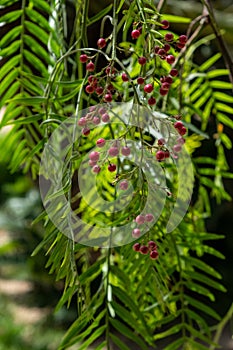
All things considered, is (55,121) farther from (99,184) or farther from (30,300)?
(30,300)

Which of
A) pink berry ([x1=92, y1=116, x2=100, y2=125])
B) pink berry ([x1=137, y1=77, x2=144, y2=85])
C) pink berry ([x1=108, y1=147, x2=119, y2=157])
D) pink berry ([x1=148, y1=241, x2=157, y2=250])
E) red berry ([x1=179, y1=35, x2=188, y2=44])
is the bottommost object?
pink berry ([x1=148, y1=241, x2=157, y2=250])

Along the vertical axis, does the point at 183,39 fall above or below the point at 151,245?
above

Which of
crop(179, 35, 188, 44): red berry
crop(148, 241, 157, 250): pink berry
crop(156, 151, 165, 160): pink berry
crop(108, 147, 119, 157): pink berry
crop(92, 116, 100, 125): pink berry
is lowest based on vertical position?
crop(148, 241, 157, 250): pink berry

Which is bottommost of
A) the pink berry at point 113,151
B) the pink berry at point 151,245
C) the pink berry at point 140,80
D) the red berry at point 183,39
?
the pink berry at point 151,245

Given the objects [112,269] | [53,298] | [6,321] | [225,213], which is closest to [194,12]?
[112,269]

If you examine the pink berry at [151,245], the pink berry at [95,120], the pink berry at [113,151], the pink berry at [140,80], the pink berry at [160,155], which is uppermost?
the pink berry at [140,80]

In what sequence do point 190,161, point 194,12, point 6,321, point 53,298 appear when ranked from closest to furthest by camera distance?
1. point 190,161
2. point 194,12
3. point 6,321
4. point 53,298

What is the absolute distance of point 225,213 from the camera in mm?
1856

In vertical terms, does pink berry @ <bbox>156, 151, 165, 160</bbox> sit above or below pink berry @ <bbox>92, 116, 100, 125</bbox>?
below

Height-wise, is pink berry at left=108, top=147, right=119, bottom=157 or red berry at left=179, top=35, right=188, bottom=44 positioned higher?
red berry at left=179, top=35, right=188, bottom=44

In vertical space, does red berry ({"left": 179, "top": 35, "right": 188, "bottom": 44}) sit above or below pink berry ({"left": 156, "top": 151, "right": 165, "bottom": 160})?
above

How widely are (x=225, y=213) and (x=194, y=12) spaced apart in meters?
1.18

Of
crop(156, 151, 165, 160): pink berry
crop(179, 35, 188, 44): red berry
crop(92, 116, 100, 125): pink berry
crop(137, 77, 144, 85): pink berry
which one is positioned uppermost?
crop(179, 35, 188, 44): red berry

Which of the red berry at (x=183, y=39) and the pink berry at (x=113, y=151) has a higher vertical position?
the red berry at (x=183, y=39)
